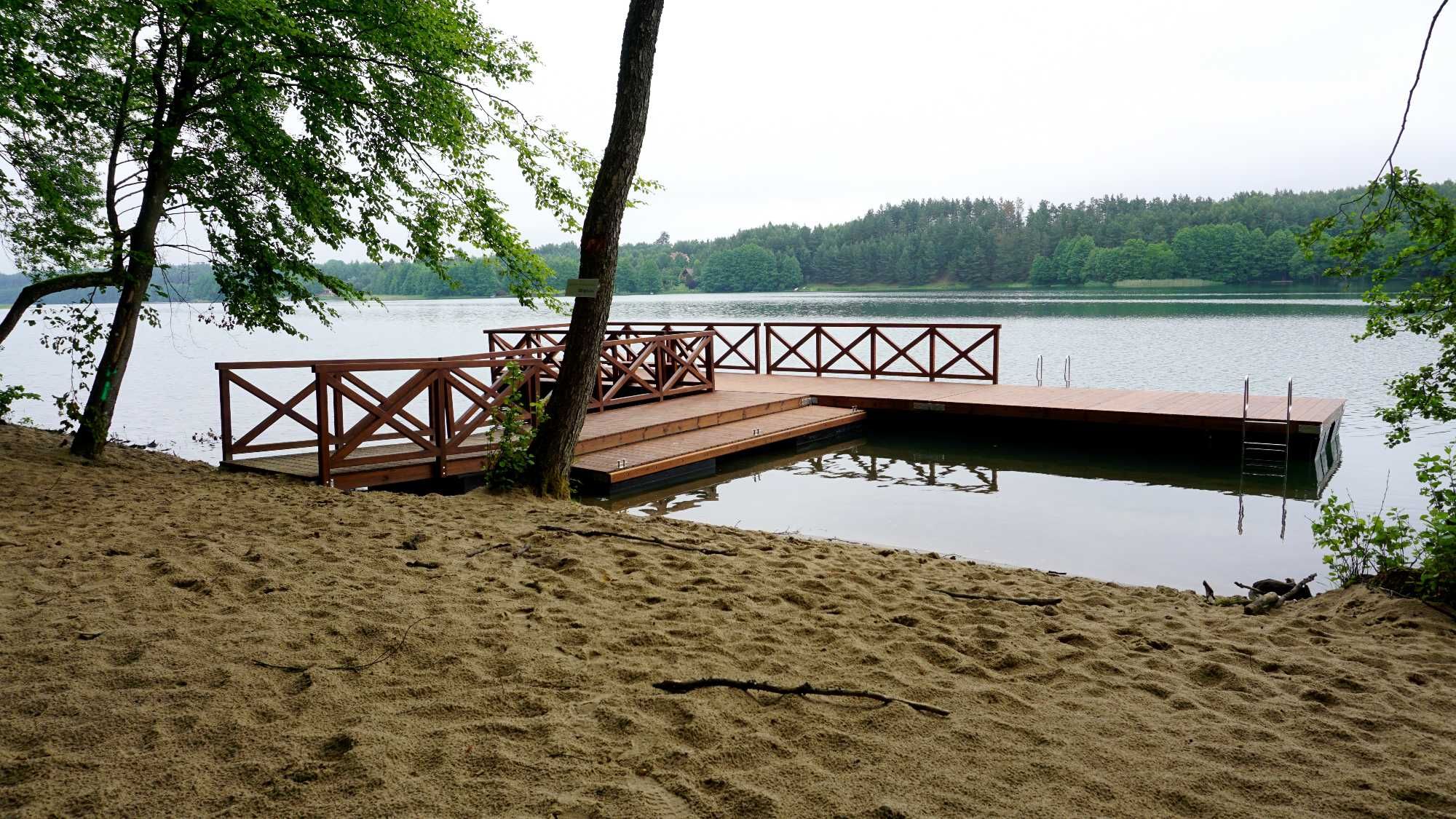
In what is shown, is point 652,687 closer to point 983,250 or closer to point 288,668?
point 288,668

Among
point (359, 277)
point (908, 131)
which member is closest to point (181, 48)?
point (359, 277)

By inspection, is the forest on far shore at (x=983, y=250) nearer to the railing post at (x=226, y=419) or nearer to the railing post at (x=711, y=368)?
the railing post at (x=711, y=368)

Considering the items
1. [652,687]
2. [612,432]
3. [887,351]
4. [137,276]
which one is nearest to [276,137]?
[137,276]

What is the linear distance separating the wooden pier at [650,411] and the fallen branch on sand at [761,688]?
15.6 feet

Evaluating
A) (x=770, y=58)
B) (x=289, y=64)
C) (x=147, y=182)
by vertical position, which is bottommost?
(x=147, y=182)

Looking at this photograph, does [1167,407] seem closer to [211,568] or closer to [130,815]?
[211,568]

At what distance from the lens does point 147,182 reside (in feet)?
24.2

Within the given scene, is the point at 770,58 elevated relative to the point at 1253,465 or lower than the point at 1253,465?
elevated

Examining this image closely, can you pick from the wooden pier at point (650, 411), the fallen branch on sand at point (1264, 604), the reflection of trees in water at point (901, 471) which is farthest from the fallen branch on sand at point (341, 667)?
the reflection of trees in water at point (901, 471)

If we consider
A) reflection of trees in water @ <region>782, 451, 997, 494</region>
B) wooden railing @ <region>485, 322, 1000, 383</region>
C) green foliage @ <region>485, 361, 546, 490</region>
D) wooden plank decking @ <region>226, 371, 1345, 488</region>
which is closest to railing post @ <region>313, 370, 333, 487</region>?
wooden plank decking @ <region>226, 371, 1345, 488</region>

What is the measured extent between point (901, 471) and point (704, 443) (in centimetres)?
213

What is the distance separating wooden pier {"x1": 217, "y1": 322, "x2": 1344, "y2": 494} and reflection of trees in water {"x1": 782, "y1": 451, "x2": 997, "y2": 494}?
622 millimetres

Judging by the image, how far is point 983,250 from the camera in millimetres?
59969

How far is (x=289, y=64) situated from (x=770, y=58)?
613 centimetres
